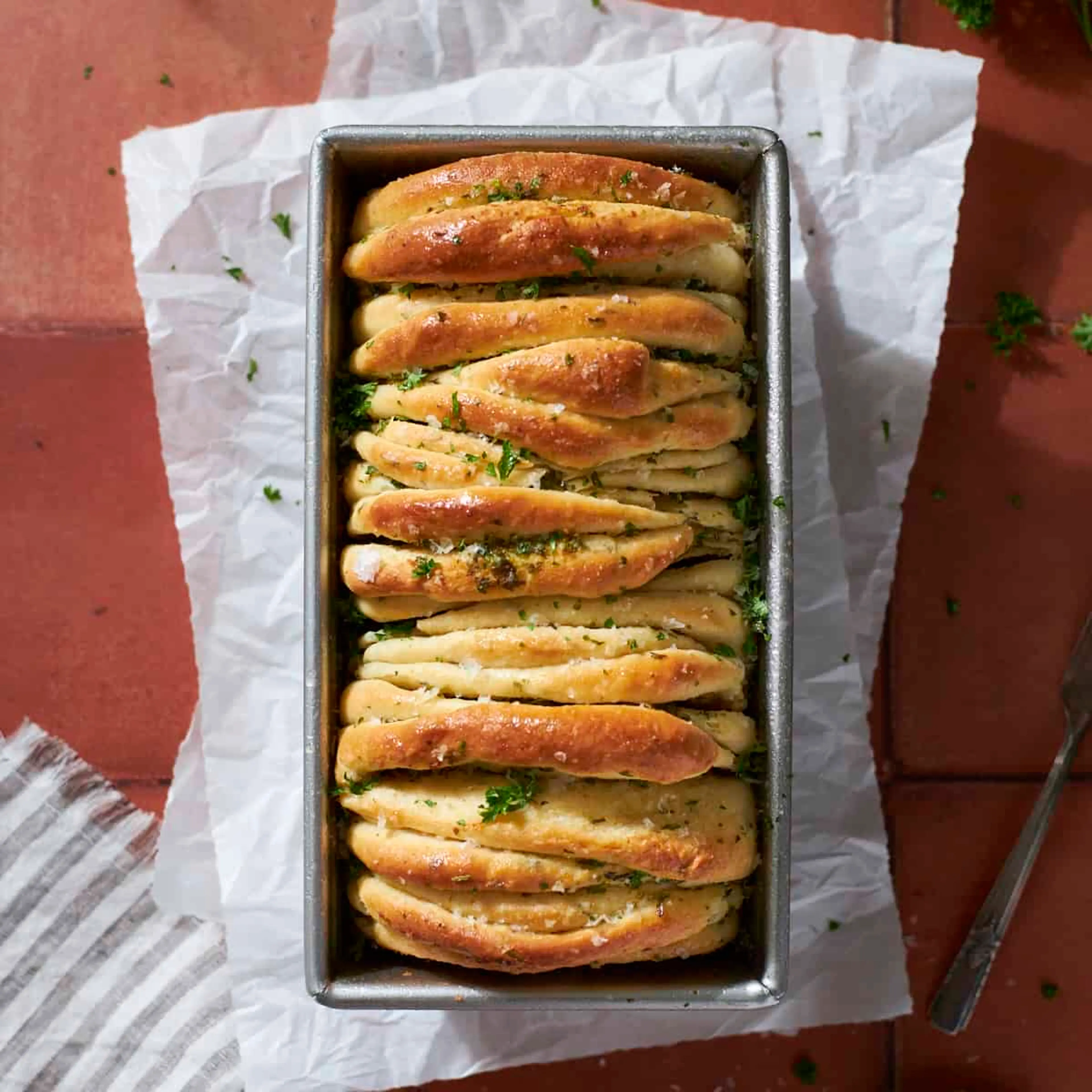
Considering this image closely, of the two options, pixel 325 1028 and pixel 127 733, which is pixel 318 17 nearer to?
pixel 127 733

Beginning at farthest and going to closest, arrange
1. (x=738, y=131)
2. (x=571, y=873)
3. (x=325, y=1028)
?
(x=325, y=1028) < (x=738, y=131) < (x=571, y=873)

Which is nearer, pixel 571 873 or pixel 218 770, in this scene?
pixel 571 873

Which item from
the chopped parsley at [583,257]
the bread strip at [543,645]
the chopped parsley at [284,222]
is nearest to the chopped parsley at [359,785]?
the bread strip at [543,645]

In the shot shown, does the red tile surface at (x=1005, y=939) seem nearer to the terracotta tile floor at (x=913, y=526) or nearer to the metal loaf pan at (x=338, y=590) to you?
the terracotta tile floor at (x=913, y=526)

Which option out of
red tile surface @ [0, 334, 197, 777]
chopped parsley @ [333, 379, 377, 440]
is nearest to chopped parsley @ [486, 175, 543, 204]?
chopped parsley @ [333, 379, 377, 440]

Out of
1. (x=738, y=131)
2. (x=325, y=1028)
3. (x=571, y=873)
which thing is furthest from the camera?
(x=325, y=1028)

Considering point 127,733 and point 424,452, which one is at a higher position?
point 424,452

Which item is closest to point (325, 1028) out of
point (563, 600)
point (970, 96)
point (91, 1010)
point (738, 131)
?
point (91, 1010)

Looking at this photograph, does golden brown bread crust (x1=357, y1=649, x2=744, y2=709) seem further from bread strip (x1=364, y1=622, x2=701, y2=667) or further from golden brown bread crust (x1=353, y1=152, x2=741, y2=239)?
golden brown bread crust (x1=353, y1=152, x2=741, y2=239)

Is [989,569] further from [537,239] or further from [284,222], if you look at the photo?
[284,222]
